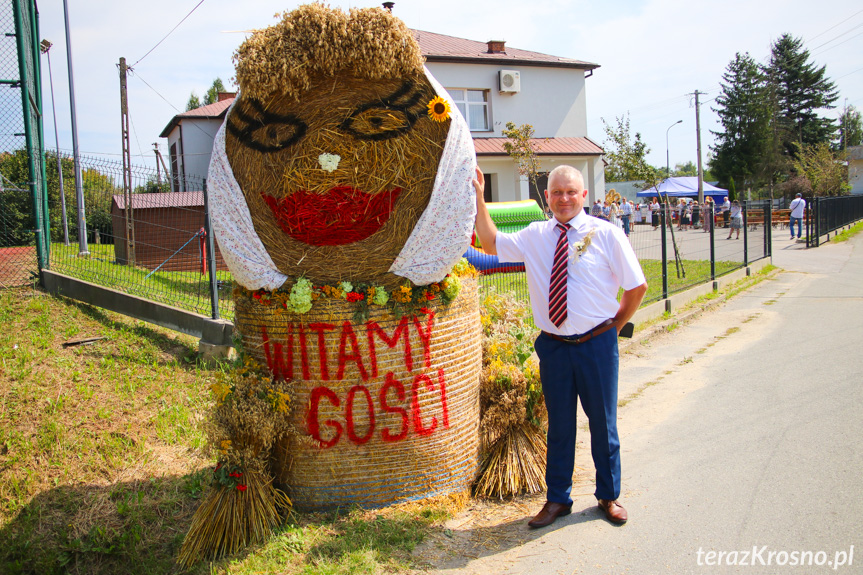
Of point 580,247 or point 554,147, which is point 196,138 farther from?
point 580,247

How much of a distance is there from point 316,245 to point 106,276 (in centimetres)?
497

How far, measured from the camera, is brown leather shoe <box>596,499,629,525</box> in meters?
3.67

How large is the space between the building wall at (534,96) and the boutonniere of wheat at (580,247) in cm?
2352

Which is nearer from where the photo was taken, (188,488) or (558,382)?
(558,382)

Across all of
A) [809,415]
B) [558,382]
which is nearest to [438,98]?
[558,382]

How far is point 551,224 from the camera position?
3883mm

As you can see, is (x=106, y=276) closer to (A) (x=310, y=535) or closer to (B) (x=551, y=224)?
(A) (x=310, y=535)

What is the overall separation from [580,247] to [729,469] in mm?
1973

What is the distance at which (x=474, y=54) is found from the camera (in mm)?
26859

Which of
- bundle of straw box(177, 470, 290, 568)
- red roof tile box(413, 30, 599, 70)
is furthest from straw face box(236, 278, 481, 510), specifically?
red roof tile box(413, 30, 599, 70)

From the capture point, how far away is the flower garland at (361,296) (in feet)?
12.3

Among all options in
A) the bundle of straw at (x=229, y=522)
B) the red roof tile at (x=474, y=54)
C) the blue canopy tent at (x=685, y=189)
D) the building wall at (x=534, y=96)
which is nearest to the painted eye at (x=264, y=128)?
the bundle of straw at (x=229, y=522)

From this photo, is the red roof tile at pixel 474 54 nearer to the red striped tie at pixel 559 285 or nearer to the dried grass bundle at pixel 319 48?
the dried grass bundle at pixel 319 48

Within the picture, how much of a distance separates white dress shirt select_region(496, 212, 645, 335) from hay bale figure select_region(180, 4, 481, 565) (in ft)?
1.64
